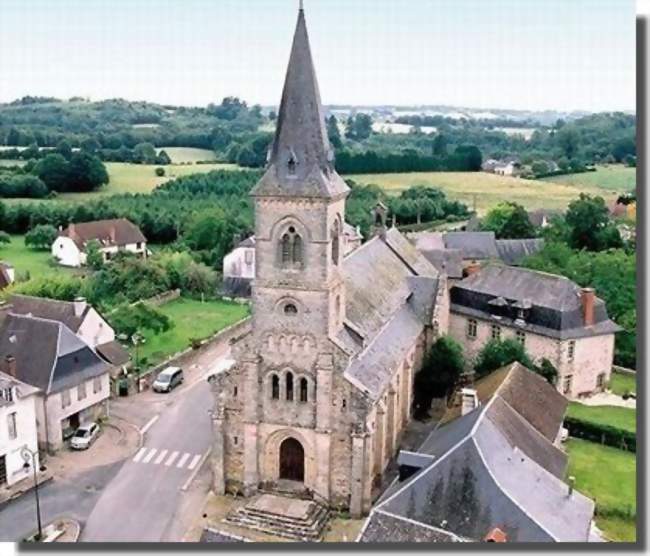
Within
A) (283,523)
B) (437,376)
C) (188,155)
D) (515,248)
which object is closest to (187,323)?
(437,376)

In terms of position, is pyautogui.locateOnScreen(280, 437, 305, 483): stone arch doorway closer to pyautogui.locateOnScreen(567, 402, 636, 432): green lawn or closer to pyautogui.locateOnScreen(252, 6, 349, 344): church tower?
pyautogui.locateOnScreen(252, 6, 349, 344): church tower

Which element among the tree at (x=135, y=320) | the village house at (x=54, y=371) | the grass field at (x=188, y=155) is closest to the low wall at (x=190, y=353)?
the tree at (x=135, y=320)

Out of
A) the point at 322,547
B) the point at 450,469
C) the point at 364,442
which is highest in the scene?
the point at 322,547

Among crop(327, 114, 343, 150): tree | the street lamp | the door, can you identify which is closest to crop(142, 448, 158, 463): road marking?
the street lamp

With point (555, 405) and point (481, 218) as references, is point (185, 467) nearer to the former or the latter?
point (555, 405)

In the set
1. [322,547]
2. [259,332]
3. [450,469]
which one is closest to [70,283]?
[259,332]

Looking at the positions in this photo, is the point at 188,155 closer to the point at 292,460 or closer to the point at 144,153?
the point at 144,153
